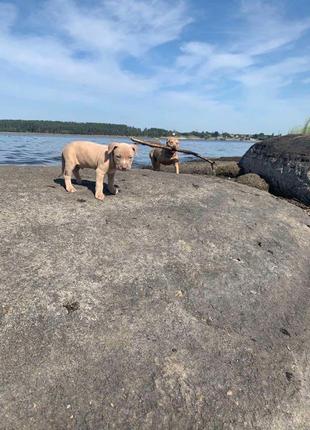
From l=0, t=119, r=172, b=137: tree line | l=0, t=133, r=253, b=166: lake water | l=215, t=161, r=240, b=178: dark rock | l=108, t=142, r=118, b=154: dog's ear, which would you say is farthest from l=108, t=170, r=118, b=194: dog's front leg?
l=0, t=119, r=172, b=137: tree line

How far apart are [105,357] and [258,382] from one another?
6.37ft

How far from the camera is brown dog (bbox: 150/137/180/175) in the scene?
1400 cm

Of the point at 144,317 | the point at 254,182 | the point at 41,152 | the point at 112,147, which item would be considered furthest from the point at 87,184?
the point at 41,152

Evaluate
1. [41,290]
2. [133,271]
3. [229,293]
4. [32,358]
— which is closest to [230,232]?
[229,293]

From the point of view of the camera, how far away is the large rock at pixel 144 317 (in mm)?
4398

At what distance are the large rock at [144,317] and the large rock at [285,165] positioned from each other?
5.28 m

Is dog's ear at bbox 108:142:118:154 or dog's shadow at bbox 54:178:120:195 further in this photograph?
dog's shadow at bbox 54:178:120:195

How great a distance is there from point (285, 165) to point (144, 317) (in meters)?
10.9

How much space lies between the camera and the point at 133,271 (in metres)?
6.42

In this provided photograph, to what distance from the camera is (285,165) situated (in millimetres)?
14609

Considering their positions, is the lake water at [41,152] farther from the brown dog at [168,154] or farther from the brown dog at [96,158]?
the brown dog at [168,154]

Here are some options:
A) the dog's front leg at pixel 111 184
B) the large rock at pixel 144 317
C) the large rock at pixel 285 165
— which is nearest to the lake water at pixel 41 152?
the dog's front leg at pixel 111 184

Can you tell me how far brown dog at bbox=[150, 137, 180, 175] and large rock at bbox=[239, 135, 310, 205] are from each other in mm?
3837

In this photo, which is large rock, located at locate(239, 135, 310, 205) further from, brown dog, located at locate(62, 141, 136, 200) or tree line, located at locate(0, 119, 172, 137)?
tree line, located at locate(0, 119, 172, 137)
